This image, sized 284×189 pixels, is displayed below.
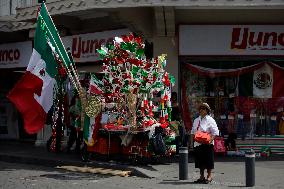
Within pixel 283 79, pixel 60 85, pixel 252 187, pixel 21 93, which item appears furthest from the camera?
pixel 283 79

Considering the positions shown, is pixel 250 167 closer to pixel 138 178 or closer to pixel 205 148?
pixel 205 148

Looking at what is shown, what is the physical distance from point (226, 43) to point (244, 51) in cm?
58

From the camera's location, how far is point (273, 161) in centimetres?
1280

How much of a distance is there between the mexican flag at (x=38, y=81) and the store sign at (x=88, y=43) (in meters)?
3.69

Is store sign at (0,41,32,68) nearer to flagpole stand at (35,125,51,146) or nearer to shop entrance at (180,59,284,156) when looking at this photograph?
flagpole stand at (35,125,51,146)

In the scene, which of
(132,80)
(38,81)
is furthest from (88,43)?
(132,80)

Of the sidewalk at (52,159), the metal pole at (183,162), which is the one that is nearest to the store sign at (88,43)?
the sidewalk at (52,159)

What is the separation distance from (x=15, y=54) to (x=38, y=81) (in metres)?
6.55

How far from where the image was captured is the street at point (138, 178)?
9.37 m

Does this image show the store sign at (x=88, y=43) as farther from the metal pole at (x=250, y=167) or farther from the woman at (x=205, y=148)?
the metal pole at (x=250, y=167)

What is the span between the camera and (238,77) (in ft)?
47.5

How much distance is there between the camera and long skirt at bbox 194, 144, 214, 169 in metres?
9.59

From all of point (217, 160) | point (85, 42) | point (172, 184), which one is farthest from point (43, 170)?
point (85, 42)

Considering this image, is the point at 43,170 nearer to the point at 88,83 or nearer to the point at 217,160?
the point at 88,83
